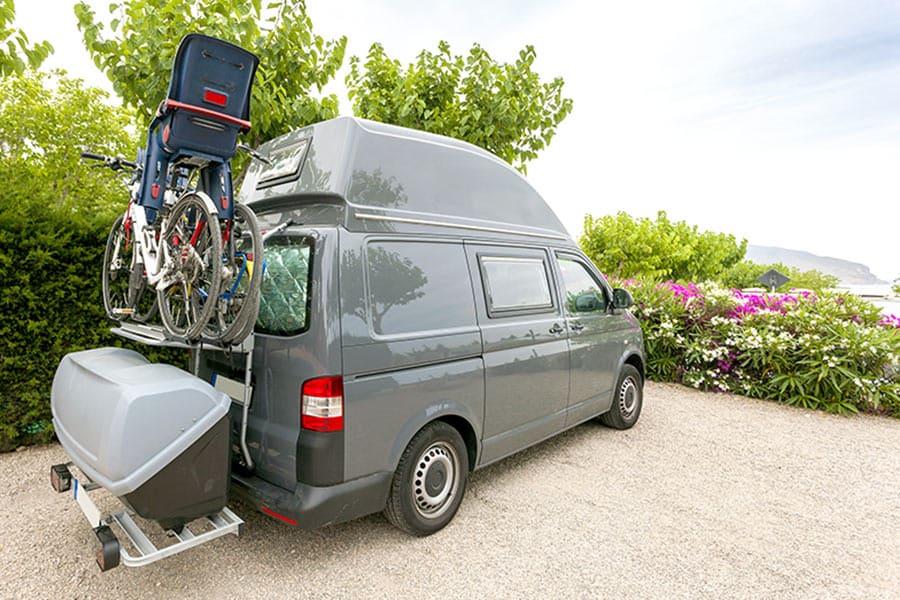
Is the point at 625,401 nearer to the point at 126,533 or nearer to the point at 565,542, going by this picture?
the point at 565,542

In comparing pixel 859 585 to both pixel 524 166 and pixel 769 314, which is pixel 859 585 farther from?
pixel 524 166

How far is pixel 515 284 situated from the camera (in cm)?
367

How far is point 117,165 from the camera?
11.0 feet

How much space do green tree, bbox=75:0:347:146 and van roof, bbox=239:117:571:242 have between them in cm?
203

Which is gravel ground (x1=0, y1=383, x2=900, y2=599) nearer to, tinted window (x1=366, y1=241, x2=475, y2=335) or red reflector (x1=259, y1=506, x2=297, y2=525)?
red reflector (x1=259, y1=506, x2=297, y2=525)

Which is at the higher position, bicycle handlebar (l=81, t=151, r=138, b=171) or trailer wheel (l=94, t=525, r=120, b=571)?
bicycle handlebar (l=81, t=151, r=138, b=171)

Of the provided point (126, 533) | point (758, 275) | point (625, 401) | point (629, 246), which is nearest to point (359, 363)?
point (126, 533)

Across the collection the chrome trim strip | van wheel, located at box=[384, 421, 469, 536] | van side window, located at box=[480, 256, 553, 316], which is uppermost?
the chrome trim strip

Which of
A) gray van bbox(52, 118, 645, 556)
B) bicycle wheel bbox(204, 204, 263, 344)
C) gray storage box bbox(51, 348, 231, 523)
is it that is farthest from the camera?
bicycle wheel bbox(204, 204, 263, 344)

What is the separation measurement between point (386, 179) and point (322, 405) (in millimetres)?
1425

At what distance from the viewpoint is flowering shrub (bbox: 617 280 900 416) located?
6.10m

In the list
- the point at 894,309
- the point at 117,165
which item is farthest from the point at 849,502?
the point at 117,165

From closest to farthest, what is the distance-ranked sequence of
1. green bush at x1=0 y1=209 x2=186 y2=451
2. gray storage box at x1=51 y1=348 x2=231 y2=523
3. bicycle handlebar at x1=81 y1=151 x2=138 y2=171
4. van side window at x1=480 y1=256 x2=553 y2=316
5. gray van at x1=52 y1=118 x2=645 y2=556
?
gray storage box at x1=51 y1=348 x2=231 y2=523, gray van at x1=52 y1=118 x2=645 y2=556, bicycle handlebar at x1=81 y1=151 x2=138 y2=171, van side window at x1=480 y1=256 x2=553 y2=316, green bush at x1=0 y1=209 x2=186 y2=451

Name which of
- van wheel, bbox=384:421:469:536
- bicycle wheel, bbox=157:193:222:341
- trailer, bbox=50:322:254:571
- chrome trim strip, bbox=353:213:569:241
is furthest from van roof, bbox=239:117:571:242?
van wheel, bbox=384:421:469:536
